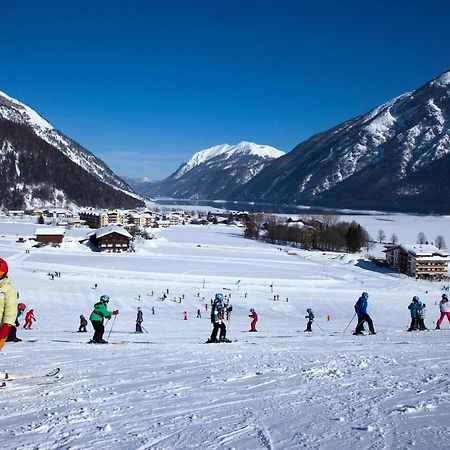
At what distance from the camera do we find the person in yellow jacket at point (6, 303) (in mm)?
5184

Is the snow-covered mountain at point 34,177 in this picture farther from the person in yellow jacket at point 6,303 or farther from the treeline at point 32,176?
the person in yellow jacket at point 6,303

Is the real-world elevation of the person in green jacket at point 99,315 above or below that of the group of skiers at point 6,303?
below

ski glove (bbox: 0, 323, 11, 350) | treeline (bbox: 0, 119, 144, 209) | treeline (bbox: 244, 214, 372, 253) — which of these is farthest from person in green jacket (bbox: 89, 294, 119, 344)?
treeline (bbox: 0, 119, 144, 209)

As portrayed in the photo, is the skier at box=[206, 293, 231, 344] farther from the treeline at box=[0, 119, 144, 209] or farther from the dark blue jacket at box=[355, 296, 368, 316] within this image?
the treeline at box=[0, 119, 144, 209]

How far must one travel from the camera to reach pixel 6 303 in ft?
17.1

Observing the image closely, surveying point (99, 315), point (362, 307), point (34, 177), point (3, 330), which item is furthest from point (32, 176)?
point (3, 330)

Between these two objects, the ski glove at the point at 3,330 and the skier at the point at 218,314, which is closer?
Result: the ski glove at the point at 3,330

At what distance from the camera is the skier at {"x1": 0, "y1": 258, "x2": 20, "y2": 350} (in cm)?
518

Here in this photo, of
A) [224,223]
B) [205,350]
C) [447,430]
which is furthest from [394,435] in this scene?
[224,223]

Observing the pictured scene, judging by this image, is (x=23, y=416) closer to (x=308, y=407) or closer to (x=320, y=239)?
(x=308, y=407)

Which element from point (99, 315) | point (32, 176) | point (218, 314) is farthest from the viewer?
point (32, 176)

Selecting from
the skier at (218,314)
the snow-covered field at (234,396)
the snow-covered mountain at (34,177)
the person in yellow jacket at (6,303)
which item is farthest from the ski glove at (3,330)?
the snow-covered mountain at (34,177)

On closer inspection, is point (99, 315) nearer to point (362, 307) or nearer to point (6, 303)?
point (6, 303)

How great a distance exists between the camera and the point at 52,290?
120ft
